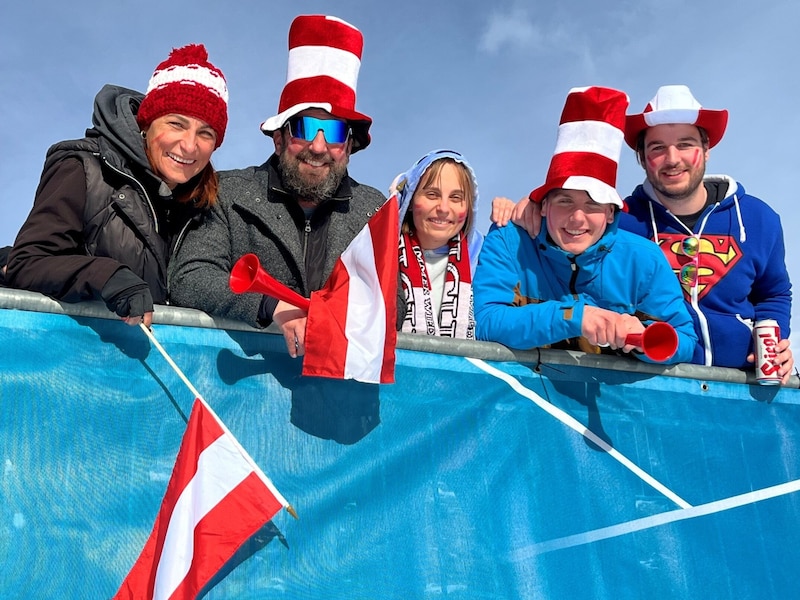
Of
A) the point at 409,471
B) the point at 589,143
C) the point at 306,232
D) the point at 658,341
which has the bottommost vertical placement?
the point at 409,471

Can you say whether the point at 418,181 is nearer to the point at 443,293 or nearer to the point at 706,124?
the point at 443,293

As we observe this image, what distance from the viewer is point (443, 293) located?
154 inches

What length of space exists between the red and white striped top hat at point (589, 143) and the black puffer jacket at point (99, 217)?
1.79 meters

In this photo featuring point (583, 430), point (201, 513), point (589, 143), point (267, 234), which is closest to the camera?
point (201, 513)

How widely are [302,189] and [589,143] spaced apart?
1.45 meters

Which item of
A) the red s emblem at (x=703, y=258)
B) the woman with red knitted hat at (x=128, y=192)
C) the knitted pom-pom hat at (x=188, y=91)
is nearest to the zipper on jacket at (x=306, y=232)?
the woman with red knitted hat at (x=128, y=192)

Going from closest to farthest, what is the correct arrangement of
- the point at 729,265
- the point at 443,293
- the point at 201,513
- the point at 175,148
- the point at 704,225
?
1. the point at 201,513
2. the point at 175,148
3. the point at 443,293
4. the point at 729,265
5. the point at 704,225

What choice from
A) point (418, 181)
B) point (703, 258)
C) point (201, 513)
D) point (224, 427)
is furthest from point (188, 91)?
point (703, 258)

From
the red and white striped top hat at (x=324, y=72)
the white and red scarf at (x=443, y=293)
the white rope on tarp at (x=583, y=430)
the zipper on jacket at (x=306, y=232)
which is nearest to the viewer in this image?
the white rope on tarp at (x=583, y=430)

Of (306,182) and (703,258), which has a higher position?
(306,182)

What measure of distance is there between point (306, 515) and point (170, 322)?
2.86ft

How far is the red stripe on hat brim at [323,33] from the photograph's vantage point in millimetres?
4039

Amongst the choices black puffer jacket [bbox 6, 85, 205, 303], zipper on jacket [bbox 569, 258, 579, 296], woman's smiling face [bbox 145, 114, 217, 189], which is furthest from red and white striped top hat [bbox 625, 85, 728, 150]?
black puffer jacket [bbox 6, 85, 205, 303]

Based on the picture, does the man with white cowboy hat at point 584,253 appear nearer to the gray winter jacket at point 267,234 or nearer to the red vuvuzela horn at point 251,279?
the gray winter jacket at point 267,234
